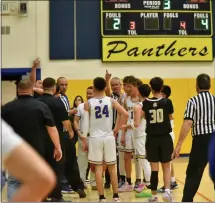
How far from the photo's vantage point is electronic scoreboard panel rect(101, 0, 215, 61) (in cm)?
1166

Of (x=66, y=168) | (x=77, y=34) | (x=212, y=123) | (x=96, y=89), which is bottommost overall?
(x=66, y=168)

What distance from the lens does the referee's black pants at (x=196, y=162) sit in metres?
4.76

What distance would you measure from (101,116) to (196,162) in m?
1.52

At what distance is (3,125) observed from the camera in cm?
136

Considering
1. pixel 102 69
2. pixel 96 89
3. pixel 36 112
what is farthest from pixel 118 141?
pixel 102 69

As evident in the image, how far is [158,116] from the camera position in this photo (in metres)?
5.51

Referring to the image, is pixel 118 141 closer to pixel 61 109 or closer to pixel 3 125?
pixel 61 109

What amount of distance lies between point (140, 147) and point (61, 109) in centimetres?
171

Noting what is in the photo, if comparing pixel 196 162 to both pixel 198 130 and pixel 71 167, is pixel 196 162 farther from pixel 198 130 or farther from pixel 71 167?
pixel 71 167

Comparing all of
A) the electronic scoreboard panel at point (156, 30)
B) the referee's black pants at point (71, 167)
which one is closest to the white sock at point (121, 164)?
the referee's black pants at point (71, 167)

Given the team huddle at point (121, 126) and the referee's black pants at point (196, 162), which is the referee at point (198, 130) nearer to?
the referee's black pants at point (196, 162)

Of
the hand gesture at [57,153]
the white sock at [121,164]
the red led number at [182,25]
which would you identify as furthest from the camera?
the red led number at [182,25]

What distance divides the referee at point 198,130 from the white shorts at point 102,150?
1138 mm

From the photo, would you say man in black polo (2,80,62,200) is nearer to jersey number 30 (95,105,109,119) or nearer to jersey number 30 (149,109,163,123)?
jersey number 30 (95,105,109,119)
